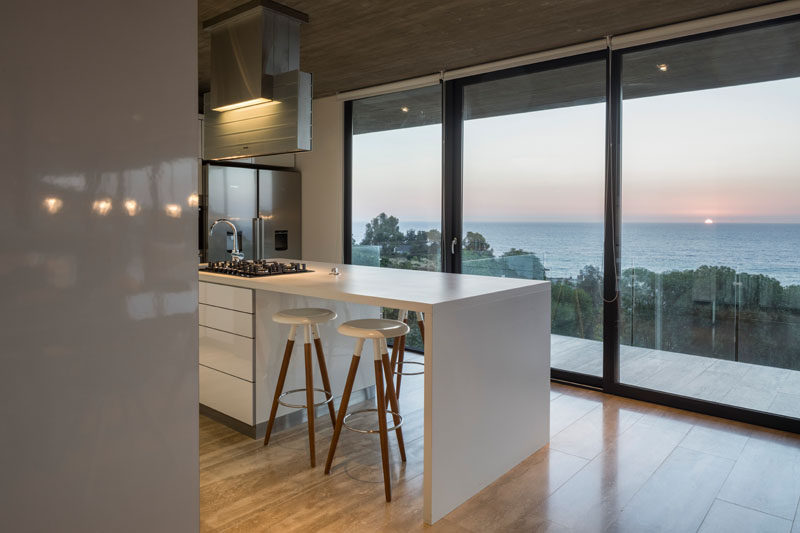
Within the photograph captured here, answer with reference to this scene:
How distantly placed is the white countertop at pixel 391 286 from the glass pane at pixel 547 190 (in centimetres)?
130

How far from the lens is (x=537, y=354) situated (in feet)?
9.24

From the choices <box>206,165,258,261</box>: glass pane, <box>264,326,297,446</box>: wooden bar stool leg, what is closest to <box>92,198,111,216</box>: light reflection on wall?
<box>264,326,297,446</box>: wooden bar stool leg

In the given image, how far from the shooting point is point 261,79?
326 centimetres

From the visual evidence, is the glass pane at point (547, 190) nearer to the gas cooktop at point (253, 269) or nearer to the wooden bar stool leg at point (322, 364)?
the gas cooktop at point (253, 269)

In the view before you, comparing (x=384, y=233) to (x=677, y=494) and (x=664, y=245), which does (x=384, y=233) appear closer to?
(x=664, y=245)

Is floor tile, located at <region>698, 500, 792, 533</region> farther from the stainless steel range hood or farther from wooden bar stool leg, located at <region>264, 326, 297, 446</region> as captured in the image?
the stainless steel range hood

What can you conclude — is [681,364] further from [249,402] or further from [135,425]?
[135,425]

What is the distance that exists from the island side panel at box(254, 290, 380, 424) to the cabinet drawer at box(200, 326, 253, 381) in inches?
2.3

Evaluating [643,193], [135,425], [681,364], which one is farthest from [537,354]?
[135,425]

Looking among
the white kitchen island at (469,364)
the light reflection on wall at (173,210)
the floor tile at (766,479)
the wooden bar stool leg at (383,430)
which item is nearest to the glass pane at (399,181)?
the white kitchen island at (469,364)

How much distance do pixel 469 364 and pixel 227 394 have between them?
4.98 ft

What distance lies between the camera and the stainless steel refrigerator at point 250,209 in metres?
5.23

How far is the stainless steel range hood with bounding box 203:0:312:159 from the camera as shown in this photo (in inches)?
127

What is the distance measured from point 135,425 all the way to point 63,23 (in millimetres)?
859
